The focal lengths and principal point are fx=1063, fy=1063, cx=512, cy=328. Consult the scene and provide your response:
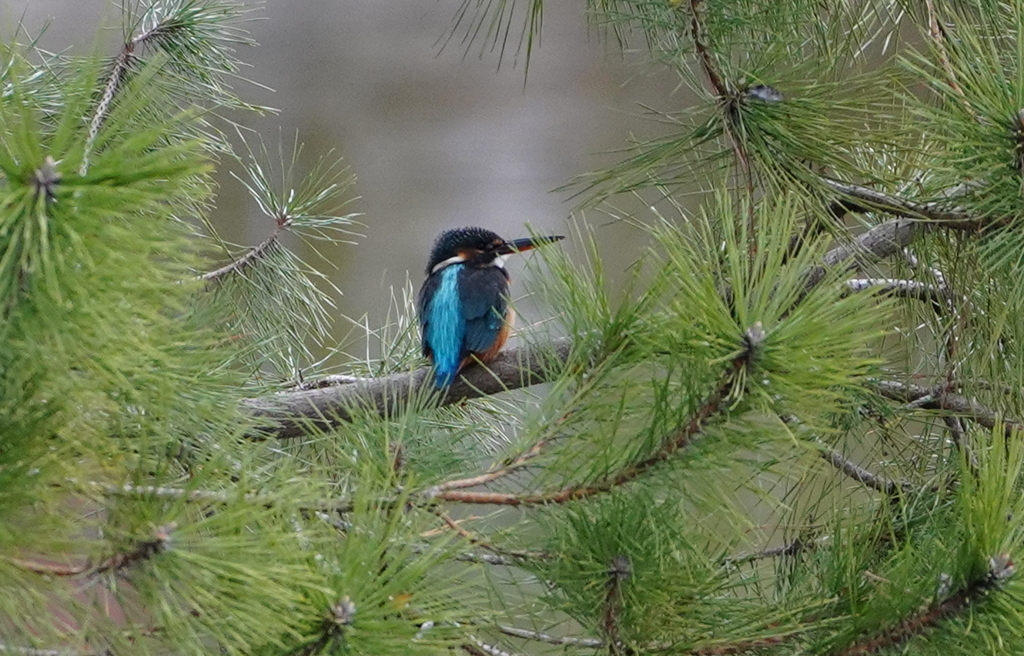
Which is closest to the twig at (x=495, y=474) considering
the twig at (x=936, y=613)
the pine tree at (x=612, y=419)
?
the pine tree at (x=612, y=419)

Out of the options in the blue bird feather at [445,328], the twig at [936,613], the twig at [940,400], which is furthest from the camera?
the blue bird feather at [445,328]

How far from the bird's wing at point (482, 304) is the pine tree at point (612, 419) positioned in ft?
0.83

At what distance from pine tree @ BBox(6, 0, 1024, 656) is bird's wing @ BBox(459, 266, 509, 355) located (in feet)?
0.83

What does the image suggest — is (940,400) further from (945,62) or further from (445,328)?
(445,328)

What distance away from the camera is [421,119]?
2777 millimetres

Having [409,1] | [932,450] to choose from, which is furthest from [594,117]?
[932,450]

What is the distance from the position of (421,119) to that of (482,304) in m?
1.58

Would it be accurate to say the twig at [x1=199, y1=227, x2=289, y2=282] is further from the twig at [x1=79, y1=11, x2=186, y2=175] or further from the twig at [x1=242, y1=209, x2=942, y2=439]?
the twig at [x1=242, y1=209, x2=942, y2=439]

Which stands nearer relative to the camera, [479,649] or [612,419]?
[612,419]

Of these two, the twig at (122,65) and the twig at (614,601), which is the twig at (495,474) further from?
the twig at (122,65)

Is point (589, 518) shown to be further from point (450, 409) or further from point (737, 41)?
point (450, 409)

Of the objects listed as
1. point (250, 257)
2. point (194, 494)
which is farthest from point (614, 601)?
point (250, 257)

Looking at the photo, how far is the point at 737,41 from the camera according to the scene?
2.68 ft

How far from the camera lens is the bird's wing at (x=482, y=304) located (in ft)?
3.99
